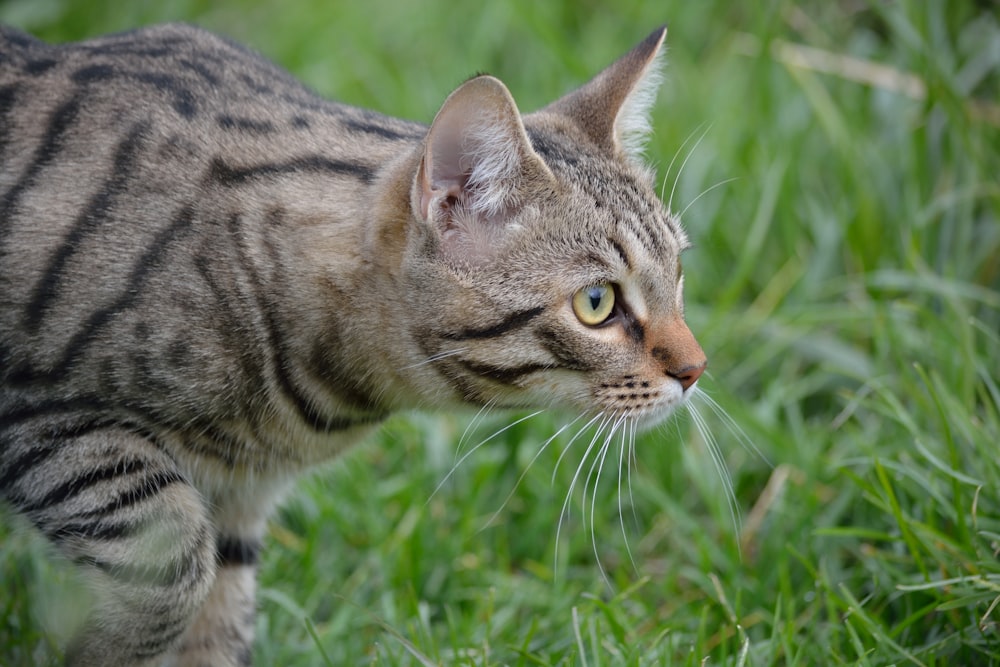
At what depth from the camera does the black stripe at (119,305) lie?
284 cm

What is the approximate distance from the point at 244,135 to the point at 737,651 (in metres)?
1.96

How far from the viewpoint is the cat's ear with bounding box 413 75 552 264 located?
2705 mm

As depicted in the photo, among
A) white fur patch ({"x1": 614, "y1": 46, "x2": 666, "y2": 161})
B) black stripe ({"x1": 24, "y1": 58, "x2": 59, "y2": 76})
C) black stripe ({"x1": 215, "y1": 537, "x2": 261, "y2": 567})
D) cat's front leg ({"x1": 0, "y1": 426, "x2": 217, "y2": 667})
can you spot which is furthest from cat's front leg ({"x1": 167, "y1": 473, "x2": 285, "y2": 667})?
white fur patch ({"x1": 614, "y1": 46, "x2": 666, "y2": 161})

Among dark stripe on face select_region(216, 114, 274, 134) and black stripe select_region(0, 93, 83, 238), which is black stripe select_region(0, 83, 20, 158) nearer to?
black stripe select_region(0, 93, 83, 238)

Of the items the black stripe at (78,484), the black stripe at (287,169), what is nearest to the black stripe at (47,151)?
the black stripe at (287,169)

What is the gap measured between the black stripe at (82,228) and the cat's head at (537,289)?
0.76 m

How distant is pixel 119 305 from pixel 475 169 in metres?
0.93

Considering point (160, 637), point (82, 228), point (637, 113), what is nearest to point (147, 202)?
point (82, 228)

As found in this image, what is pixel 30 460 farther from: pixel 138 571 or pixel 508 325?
pixel 508 325

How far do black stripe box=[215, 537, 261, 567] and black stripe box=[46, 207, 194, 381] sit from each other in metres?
0.82

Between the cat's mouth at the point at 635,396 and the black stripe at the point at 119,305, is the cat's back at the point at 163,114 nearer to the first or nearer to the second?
the black stripe at the point at 119,305

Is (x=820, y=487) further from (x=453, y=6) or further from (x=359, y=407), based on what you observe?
(x=453, y=6)

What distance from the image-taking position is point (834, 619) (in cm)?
332

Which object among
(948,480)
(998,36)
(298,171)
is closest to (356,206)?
(298,171)
